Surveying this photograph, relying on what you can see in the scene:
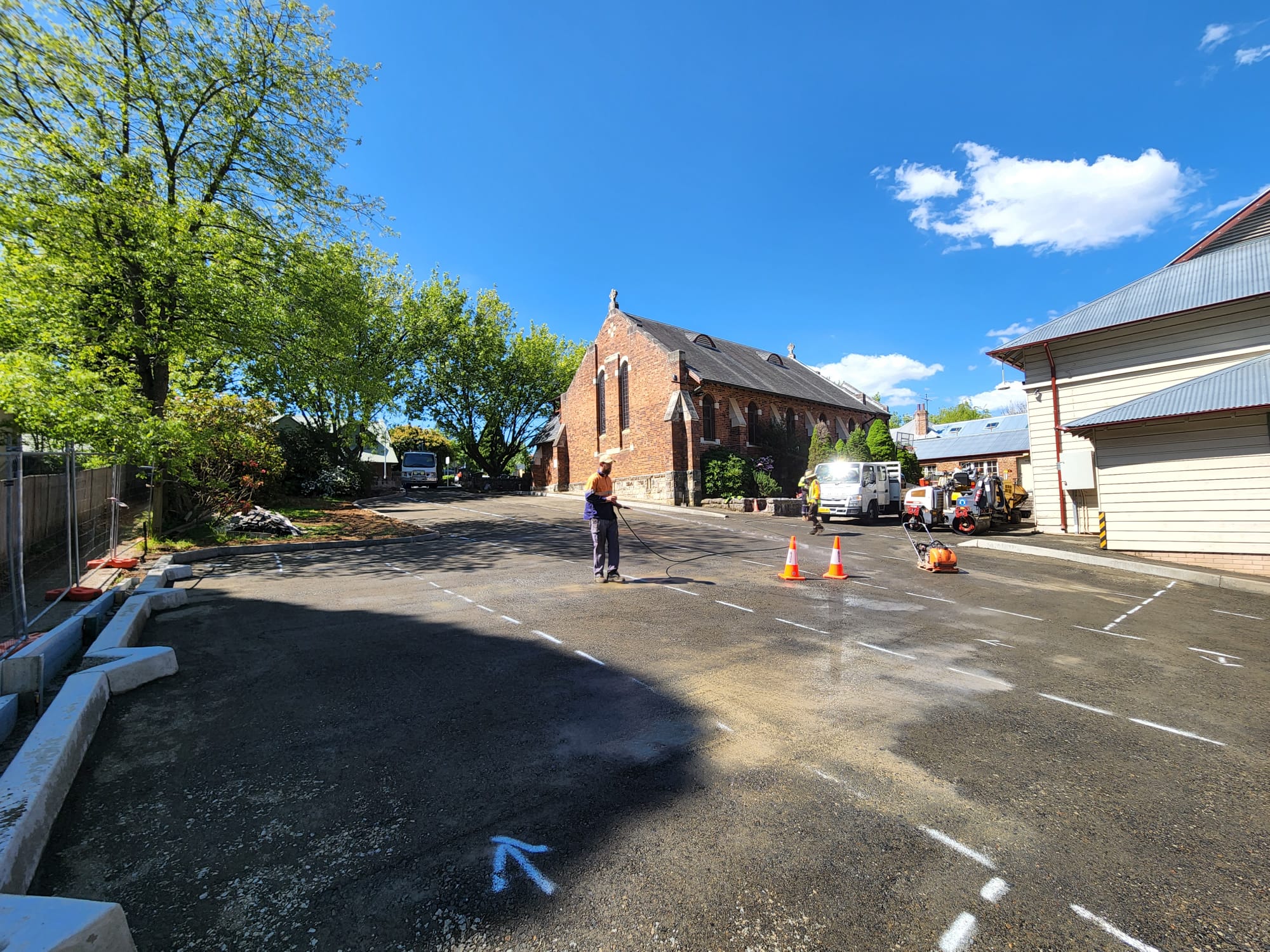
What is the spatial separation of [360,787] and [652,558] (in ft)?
28.1

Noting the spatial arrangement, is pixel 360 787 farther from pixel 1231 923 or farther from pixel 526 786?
pixel 1231 923

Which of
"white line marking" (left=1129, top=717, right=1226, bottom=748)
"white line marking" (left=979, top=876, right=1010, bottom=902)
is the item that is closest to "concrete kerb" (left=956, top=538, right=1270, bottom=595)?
"white line marking" (left=1129, top=717, right=1226, bottom=748)

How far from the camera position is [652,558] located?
11.4 metres

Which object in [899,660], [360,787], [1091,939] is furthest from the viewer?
[899,660]

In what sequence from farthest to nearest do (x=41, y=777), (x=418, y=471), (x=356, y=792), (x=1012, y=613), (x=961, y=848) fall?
(x=418, y=471) → (x=1012, y=613) → (x=356, y=792) → (x=41, y=777) → (x=961, y=848)

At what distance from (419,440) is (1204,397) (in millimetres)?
43352

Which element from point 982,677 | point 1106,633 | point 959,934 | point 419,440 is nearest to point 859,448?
point 1106,633

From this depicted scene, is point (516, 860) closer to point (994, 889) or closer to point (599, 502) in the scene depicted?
point (994, 889)

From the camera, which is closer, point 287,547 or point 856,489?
point 287,547

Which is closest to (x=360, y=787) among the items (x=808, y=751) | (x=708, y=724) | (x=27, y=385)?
(x=708, y=724)

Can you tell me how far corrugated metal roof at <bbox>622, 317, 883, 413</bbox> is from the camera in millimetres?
29719

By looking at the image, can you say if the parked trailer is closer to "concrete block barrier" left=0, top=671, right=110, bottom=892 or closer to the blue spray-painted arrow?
the blue spray-painted arrow

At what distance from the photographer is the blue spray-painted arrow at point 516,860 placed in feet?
7.52

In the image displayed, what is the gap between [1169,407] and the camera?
1154cm
